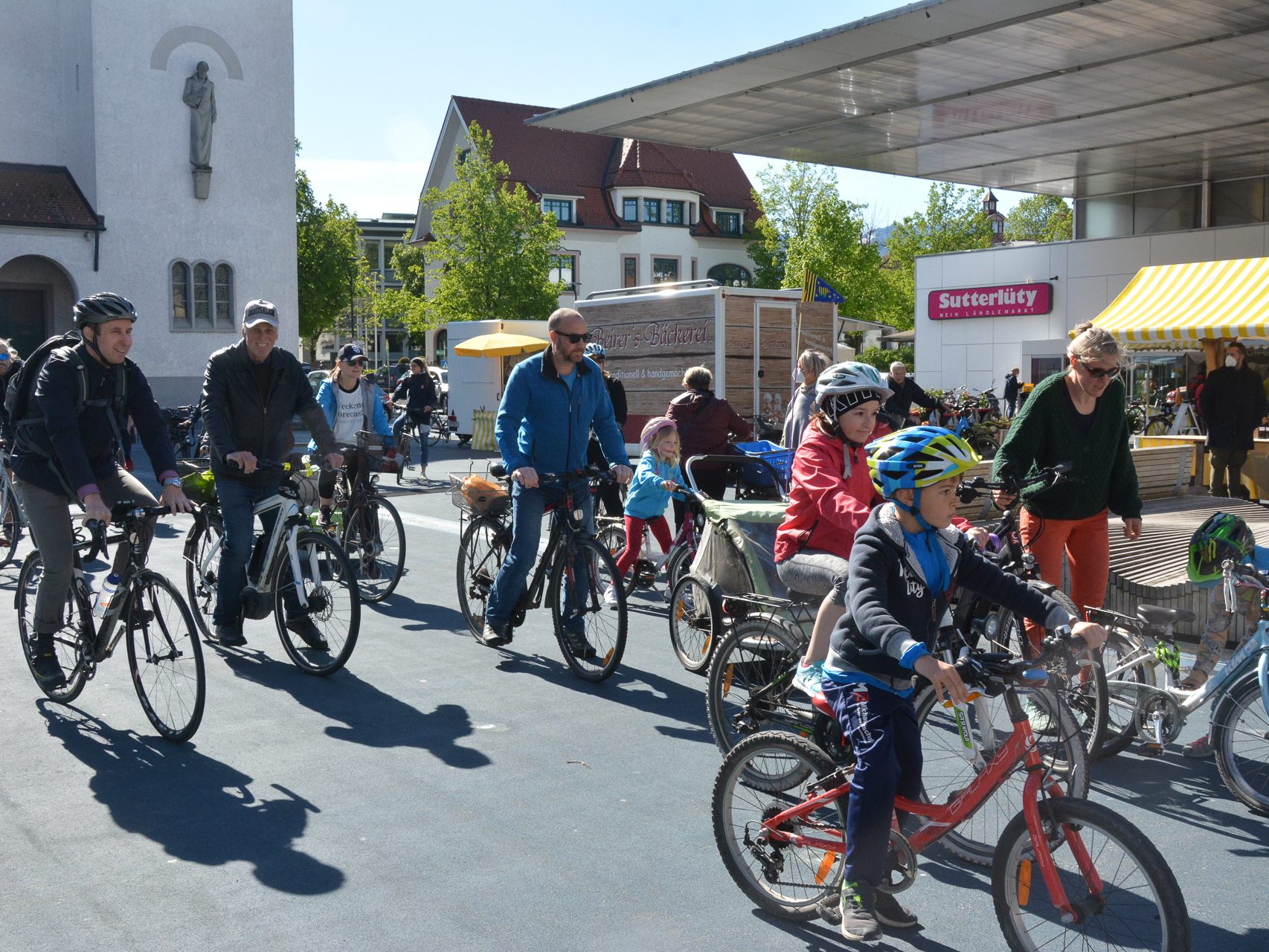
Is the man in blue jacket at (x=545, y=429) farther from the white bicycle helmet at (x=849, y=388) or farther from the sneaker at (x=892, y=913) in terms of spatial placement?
the sneaker at (x=892, y=913)

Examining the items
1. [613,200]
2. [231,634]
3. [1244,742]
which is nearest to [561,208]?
[613,200]

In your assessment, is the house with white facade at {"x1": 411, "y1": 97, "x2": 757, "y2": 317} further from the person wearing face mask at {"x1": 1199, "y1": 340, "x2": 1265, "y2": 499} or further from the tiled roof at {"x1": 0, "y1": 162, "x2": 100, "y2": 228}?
the person wearing face mask at {"x1": 1199, "y1": 340, "x2": 1265, "y2": 499}

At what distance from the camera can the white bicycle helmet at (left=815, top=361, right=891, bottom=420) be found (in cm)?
473

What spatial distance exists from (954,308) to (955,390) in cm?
208

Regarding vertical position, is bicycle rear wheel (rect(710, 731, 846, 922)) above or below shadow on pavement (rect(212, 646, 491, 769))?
above

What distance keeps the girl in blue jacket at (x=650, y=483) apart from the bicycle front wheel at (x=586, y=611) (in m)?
1.35

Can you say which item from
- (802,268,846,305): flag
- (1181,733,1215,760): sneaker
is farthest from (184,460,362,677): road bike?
(802,268,846,305): flag

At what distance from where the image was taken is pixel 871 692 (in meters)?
3.47

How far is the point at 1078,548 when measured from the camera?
6.01 meters

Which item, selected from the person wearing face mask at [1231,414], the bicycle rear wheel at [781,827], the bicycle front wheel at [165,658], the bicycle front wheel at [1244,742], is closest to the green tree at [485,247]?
the person wearing face mask at [1231,414]

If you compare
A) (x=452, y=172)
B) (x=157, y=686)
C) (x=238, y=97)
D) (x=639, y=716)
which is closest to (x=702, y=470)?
(x=639, y=716)

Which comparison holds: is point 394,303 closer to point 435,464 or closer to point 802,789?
point 435,464

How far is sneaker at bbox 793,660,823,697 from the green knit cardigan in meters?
2.30

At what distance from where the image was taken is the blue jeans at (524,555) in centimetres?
680
